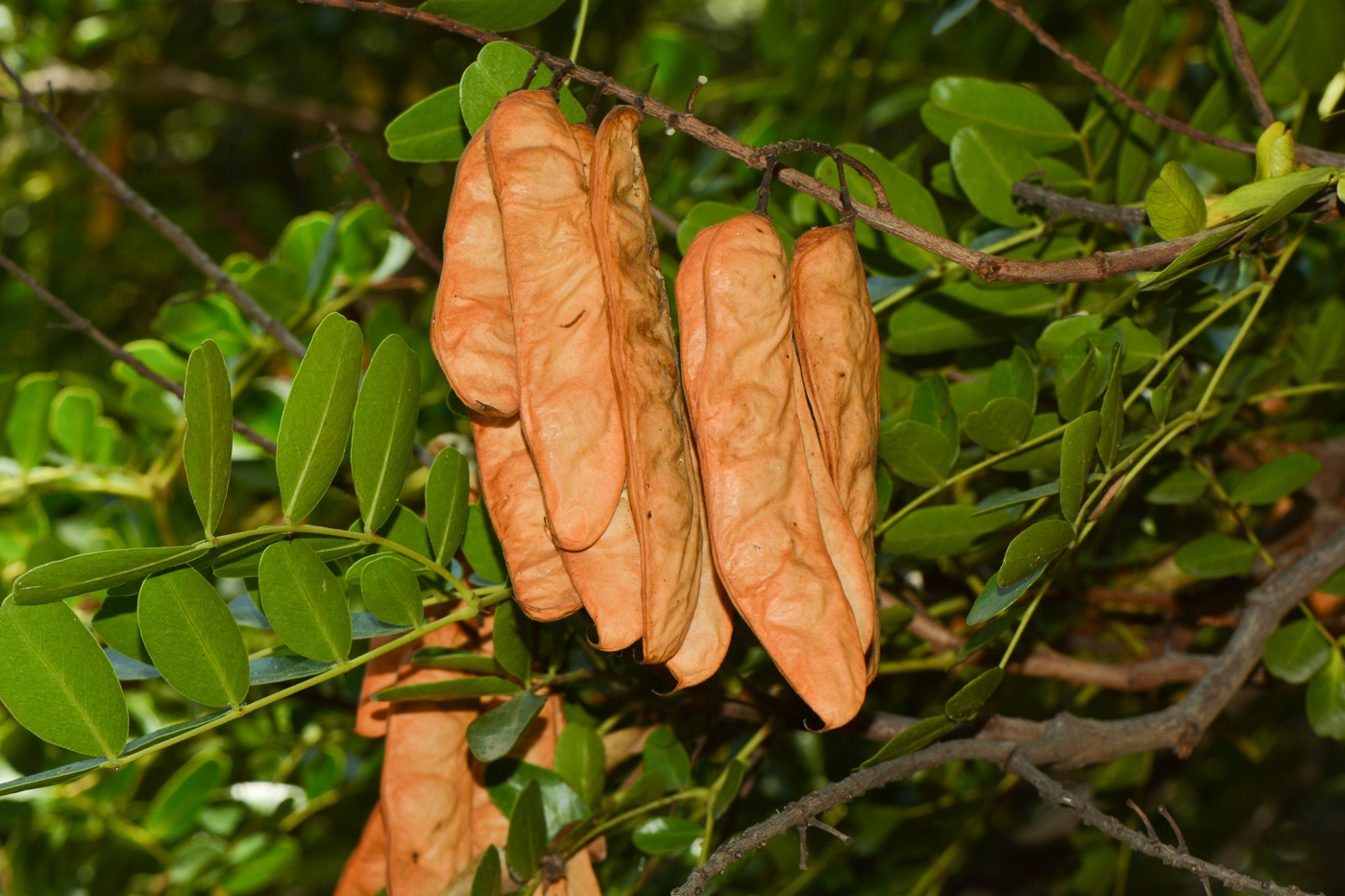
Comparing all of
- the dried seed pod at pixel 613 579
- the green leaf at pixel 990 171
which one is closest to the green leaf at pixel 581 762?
the dried seed pod at pixel 613 579

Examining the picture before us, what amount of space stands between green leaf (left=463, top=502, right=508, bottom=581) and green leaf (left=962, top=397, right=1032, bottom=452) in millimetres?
426

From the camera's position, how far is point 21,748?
1.21 metres

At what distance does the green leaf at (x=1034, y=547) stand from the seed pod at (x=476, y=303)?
0.35m

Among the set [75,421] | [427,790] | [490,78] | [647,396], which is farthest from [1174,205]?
[75,421]

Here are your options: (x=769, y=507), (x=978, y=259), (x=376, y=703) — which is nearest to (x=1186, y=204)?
(x=978, y=259)

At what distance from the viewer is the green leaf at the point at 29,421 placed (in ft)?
4.10

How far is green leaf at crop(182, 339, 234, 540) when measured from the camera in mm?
671

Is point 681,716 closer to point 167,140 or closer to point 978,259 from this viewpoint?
point 978,259

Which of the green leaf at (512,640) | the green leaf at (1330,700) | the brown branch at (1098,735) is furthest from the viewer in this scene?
the green leaf at (1330,700)

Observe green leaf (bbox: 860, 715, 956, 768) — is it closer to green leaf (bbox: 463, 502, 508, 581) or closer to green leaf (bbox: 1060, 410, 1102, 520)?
green leaf (bbox: 1060, 410, 1102, 520)

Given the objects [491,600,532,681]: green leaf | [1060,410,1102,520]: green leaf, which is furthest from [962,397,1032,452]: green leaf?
[491,600,532,681]: green leaf

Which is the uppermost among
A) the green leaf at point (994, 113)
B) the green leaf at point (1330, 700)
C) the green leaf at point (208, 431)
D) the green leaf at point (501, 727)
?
the green leaf at point (994, 113)

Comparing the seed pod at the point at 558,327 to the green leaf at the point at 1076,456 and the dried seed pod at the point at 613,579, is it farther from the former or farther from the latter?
the green leaf at the point at 1076,456

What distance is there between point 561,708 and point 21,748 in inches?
29.1
